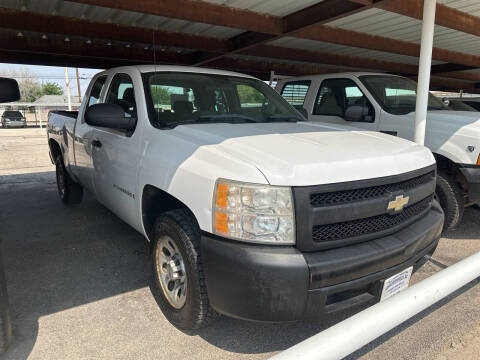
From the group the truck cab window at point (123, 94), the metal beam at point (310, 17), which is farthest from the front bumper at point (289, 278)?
the metal beam at point (310, 17)

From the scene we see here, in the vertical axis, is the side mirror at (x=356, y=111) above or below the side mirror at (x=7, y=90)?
below

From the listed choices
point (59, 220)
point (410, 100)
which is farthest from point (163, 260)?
point (410, 100)

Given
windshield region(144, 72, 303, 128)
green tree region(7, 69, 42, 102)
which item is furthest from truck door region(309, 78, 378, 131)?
green tree region(7, 69, 42, 102)

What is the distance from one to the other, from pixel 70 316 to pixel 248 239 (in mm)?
1734

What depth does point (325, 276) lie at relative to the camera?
1.95 meters

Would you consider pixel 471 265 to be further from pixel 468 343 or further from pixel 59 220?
pixel 59 220

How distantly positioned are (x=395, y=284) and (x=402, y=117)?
126 inches

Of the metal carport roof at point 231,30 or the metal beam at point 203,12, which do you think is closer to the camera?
the metal beam at point 203,12

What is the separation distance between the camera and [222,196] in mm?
2057

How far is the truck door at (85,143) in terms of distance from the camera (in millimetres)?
4098

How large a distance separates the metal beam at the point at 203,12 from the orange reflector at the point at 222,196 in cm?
378

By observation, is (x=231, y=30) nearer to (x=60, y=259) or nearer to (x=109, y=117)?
(x=109, y=117)

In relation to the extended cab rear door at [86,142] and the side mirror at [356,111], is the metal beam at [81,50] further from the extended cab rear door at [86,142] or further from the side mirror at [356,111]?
the side mirror at [356,111]

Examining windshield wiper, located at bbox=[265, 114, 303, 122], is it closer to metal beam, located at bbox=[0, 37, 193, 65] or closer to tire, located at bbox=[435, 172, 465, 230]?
tire, located at bbox=[435, 172, 465, 230]
